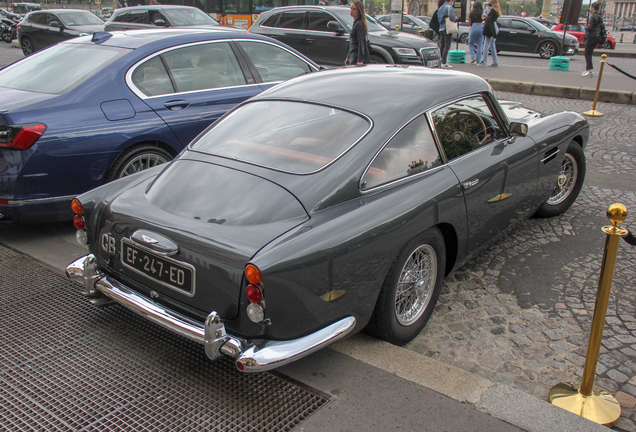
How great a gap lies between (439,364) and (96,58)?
13.9 feet

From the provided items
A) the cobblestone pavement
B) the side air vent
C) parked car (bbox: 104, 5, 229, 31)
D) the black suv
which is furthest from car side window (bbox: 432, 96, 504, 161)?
parked car (bbox: 104, 5, 229, 31)

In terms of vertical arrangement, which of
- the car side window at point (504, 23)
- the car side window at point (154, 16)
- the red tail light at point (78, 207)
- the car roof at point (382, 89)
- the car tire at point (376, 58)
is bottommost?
the red tail light at point (78, 207)

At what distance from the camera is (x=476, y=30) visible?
16.4 m

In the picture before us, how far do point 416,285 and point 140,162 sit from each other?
287cm

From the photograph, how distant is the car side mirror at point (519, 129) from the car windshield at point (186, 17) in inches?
451

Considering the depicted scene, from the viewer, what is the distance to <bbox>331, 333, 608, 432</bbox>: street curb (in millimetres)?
2531

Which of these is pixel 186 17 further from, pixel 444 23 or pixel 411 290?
pixel 411 290

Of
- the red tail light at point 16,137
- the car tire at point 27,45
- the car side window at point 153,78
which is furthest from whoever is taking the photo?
the car tire at point 27,45

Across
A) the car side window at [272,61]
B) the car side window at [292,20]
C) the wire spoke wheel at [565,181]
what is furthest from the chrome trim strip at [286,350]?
the car side window at [292,20]

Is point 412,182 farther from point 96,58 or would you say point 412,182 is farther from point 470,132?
point 96,58

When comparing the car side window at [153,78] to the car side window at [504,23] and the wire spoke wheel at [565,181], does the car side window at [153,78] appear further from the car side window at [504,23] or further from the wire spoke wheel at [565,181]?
the car side window at [504,23]

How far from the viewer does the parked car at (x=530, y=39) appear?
20406 millimetres

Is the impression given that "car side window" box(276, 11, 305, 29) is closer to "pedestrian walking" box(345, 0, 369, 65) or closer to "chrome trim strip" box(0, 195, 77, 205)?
"pedestrian walking" box(345, 0, 369, 65)

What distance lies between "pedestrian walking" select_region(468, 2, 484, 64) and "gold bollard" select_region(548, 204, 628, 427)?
1452cm
